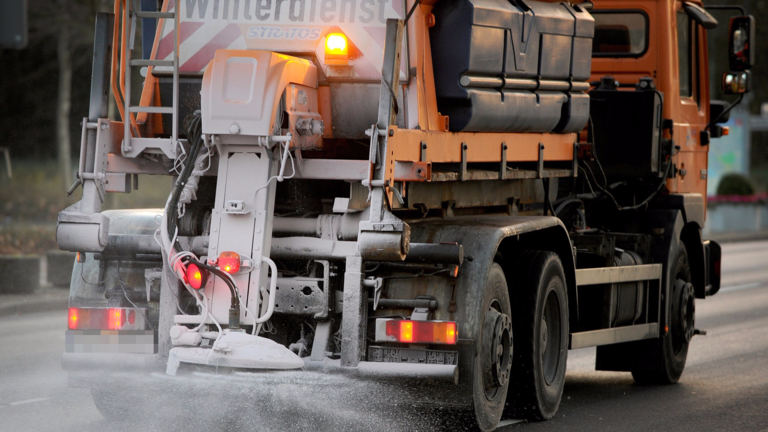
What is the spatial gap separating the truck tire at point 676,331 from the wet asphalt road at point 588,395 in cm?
13

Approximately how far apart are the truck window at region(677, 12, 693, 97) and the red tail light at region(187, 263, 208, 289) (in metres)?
5.75

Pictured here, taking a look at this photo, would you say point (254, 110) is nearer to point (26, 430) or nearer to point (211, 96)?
point (211, 96)

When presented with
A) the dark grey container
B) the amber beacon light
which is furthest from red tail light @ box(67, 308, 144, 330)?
the dark grey container

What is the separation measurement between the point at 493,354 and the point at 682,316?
12.8 feet

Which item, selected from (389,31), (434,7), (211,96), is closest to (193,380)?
(211,96)

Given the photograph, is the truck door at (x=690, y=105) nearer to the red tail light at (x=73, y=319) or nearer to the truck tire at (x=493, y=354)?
the truck tire at (x=493, y=354)

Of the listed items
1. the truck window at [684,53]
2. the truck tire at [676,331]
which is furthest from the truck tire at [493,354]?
the truck window at [684,53]

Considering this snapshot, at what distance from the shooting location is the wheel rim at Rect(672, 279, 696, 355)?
973cm

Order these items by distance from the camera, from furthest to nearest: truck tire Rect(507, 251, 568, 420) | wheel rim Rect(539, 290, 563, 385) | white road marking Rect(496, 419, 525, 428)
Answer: wheel rim Rect(539, 290, 563, 385)
white road marking Rect(496, 419, 525, 428)
truck tire Rect(507, 251, 568, 420)

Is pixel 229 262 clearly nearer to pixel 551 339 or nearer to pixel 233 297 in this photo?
pixel 233 297

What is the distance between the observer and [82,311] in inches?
250

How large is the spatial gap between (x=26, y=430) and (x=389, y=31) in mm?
3137

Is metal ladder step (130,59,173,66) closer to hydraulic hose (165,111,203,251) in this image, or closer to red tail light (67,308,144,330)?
hydraulic hose (165,111,203,251)

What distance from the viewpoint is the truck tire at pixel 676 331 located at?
9469 mm
